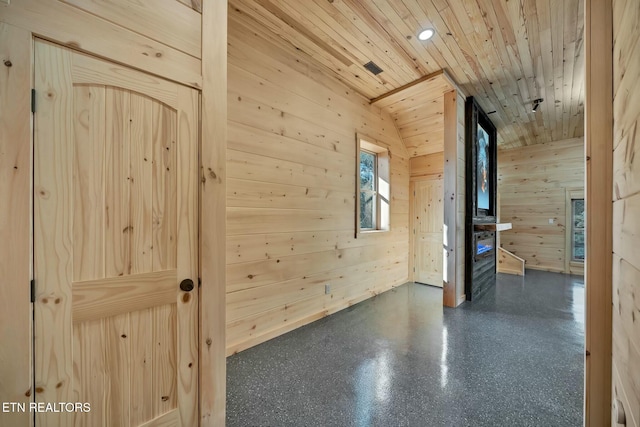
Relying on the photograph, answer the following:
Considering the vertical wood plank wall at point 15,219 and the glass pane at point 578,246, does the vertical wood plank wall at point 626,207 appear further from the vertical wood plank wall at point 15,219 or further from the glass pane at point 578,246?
the glass pane at point 578,246

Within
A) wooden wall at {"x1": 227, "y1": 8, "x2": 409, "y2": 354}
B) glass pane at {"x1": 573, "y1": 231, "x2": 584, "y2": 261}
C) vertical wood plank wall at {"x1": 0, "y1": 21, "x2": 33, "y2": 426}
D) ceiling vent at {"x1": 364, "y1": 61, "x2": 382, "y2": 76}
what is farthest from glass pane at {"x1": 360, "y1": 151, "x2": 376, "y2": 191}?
glass pane at {"x1": 573, "y1": 231, "x2": 584, "y2": 261}

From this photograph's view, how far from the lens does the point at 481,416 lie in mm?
1536

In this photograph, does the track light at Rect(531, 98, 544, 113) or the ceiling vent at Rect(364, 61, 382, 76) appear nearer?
the ceiling vent at Rect(364, 61, 382, 76)

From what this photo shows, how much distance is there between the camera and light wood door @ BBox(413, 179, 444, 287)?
14.4 ft

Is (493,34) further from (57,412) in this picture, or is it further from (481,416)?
(57,412)

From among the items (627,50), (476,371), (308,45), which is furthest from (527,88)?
(476,371)

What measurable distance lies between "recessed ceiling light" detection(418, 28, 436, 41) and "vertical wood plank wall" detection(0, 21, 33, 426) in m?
2.71

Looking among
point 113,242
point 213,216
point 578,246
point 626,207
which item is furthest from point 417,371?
point 578,246

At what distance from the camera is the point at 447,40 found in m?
2.47

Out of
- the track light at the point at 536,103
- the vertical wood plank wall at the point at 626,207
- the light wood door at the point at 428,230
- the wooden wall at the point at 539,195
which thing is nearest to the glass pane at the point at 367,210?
the light wood door at the point at 428,230

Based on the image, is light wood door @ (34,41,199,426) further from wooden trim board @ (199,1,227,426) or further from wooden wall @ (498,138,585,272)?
wooden wall @ (498,138,585,272)

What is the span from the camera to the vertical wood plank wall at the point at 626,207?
0.67 m

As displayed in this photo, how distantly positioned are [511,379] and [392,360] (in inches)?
34.2

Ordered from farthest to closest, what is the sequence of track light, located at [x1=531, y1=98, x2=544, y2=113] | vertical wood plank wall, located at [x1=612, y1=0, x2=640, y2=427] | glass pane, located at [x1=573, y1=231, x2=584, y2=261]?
glass pane, located at [x1=573, y1=231, x2=584, y2=261] < track light, located at [x1=531, y1=98, x2=544, y2=113] < vertical wood plank wall, located at [x1=612, y1=0, x2=640, y2=427]
